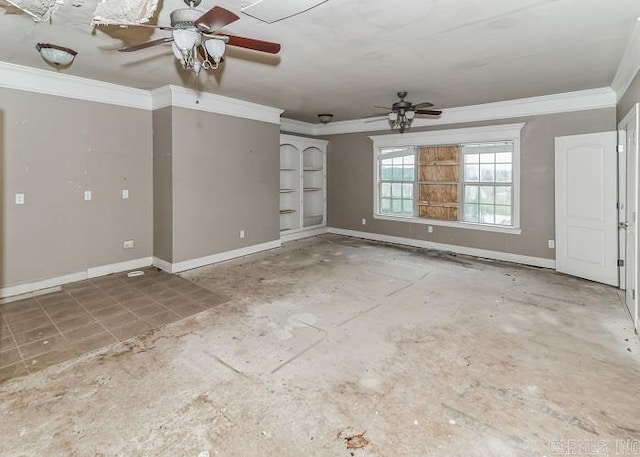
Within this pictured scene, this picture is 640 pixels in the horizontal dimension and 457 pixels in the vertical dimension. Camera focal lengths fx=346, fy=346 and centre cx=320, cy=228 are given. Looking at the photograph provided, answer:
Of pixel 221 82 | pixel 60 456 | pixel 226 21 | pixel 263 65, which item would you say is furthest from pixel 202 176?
pixel 60 456

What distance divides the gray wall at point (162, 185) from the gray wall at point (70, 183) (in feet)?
0.39

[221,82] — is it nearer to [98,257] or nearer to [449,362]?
[98,257]

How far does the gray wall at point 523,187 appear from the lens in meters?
5.15

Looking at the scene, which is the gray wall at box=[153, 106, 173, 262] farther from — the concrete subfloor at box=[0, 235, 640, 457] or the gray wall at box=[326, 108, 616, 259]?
the gray wall at box=[326, 108, 616, 259]

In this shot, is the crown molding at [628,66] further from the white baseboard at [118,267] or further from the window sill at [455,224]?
the white baseboard at [118,267]

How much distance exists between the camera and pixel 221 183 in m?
5.67

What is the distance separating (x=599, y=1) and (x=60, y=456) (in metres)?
4.45

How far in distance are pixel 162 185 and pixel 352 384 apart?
13.6 feet

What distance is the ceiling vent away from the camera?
223 centimetres

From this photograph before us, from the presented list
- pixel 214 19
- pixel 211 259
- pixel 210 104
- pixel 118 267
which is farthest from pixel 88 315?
pixel 210 104

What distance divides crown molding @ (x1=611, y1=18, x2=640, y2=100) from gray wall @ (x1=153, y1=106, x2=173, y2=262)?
5.23m

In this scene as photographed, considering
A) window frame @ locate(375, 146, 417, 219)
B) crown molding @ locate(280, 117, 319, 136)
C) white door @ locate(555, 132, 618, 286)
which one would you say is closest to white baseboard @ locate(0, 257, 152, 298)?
crown molding @ locate(280, 117, 319, 136)

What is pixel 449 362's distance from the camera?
2.70 metres

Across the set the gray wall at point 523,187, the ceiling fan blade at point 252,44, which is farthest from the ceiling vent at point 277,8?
the gray wall at point 523,187
